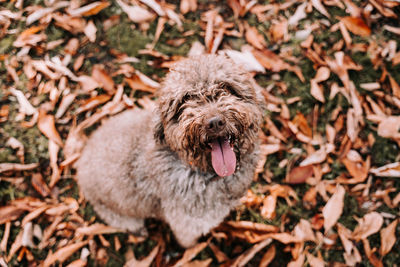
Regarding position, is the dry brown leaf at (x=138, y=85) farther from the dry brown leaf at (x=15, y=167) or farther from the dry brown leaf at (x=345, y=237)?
the dry brown leaf at (x=345, y=237)

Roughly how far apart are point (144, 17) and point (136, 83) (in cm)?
107

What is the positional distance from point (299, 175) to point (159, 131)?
2089mm

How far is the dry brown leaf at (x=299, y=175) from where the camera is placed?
374cm

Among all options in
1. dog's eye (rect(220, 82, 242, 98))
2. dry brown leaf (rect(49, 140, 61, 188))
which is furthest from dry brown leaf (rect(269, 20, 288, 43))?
dry brown leaf (rect(49, 140, 61, 188))

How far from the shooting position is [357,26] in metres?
4.14

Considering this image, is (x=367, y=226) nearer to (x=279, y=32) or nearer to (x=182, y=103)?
(x=182, y=103)

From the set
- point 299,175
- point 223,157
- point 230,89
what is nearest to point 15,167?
point 223,157

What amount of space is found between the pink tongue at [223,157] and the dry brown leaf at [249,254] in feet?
4.86

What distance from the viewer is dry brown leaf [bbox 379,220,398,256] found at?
3356 mm

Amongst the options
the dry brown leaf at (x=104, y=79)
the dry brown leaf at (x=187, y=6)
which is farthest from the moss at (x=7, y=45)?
the dry brown leaf at (x=187, y=6)

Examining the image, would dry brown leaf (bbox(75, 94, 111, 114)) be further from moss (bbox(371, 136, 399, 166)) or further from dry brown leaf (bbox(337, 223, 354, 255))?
moss (bbox(371, 136, 399, 166))

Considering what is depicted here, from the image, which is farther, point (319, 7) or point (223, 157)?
point (319, 7)

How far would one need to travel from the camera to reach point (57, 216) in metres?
3.76

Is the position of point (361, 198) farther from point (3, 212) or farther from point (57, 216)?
point (3, 212)
